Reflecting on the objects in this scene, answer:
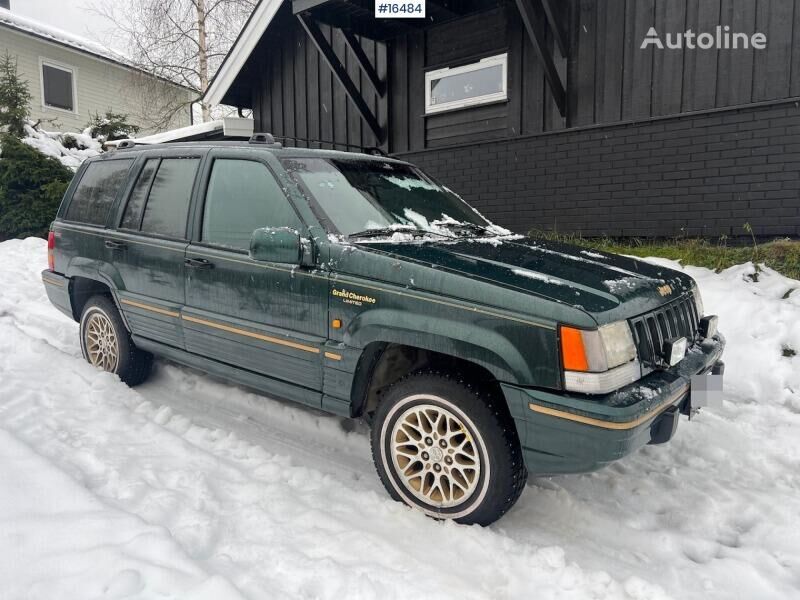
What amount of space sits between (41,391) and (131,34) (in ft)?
61.9

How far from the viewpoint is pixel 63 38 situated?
810 inches

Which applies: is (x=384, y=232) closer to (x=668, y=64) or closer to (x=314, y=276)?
(x=314, y=276)

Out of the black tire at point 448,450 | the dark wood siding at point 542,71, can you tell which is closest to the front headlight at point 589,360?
the black tire at point 448,450

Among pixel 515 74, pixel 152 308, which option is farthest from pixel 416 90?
pixel 152 308

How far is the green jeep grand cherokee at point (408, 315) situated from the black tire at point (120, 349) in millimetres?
118

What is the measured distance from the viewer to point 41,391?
3930 mm

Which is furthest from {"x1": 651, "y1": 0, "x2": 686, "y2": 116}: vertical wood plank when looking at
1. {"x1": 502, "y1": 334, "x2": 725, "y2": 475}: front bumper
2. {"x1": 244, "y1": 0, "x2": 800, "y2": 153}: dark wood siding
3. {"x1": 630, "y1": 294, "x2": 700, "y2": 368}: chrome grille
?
{"x1": 502, "y1": 334, "x2": 725, "y2": 475}: front bumper

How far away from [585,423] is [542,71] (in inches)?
255

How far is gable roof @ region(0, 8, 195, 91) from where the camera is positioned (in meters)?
19.0

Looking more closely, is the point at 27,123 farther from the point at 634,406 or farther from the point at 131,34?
the point at 634,406

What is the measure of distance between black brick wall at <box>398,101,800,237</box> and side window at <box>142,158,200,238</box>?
5153 millimetres

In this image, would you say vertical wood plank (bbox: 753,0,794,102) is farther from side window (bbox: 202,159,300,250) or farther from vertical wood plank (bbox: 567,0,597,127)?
side window (bbox: 202,159,300,250)

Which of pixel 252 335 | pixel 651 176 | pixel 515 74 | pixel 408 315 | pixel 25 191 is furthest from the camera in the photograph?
pixel 25 191

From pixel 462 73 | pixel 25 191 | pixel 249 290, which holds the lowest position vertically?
pixel 249 290
